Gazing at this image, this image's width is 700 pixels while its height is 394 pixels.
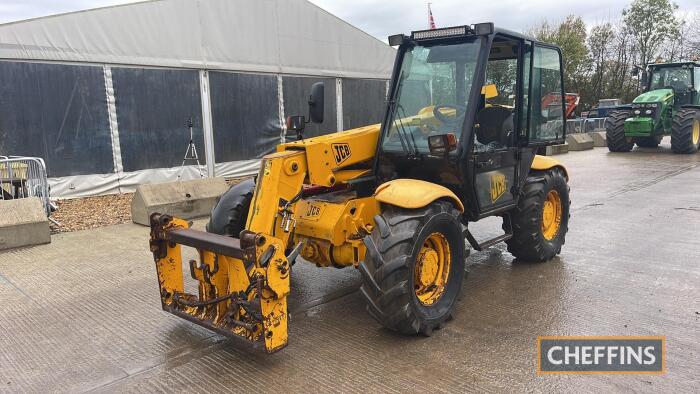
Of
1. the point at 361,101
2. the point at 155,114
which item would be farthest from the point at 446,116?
the point at 361,101

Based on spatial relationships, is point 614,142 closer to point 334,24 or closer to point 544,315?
point 334,24

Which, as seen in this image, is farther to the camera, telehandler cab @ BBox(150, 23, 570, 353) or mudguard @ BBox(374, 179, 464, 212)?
mudguard @ BBox(374, 179, 464, 212)

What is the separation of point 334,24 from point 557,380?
1225 centimetres

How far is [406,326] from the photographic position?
149 inches

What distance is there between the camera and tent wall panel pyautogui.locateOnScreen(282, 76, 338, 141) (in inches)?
516

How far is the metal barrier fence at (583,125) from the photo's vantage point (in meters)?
21.9

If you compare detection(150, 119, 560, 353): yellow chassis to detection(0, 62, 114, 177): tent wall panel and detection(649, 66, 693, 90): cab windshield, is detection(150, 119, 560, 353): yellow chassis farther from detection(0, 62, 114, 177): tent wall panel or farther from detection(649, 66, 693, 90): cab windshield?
detection(649, 66, 693, 90): cab windshield

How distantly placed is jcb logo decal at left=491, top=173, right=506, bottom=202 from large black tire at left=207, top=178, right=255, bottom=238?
2265 millimetres

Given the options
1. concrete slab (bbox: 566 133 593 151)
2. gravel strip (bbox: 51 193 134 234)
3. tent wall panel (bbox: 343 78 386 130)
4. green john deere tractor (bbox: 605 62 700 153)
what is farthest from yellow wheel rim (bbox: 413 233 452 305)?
concrete slab (bbox: 566 133 593 151)

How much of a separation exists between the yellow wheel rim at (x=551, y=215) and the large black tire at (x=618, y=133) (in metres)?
13.5

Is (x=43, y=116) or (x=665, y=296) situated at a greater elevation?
(x=43, y=116)

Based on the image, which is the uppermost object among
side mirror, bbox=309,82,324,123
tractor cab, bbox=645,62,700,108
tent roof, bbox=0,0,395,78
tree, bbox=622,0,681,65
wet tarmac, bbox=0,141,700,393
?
tree, bbox=622,0,681,65

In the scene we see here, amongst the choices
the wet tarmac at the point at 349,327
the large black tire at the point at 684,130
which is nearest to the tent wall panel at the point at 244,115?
the wet tarmac at the point at 349,327

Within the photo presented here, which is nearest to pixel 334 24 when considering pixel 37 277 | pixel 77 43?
pixel 77 43
